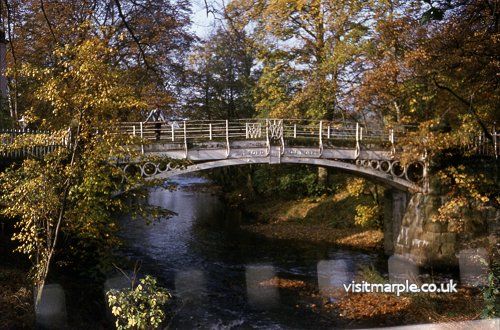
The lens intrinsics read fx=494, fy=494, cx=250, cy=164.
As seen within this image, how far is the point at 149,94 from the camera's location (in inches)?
946

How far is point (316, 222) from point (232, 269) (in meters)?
9.42

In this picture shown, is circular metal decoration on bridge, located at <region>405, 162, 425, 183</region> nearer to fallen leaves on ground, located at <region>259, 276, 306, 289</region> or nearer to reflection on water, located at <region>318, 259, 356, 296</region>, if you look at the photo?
reflection on water, located at <region>318, 259, 356, 296</region>

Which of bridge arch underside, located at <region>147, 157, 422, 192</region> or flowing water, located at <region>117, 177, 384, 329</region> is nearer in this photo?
flowing water, located at <region>117, 177, 384, 329</region>

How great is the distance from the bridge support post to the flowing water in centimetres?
117

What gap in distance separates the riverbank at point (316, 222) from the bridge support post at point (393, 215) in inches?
26.3

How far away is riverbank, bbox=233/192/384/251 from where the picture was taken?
851 inches

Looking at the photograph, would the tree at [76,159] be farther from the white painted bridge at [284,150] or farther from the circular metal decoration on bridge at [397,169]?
the circular metal decoration on bridge at [397,169]

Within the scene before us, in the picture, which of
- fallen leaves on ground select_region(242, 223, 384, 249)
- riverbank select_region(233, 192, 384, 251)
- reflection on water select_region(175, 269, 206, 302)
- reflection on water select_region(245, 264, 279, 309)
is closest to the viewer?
reflection on water select_region(245, 264, 279, 309)

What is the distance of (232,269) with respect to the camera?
16672mm

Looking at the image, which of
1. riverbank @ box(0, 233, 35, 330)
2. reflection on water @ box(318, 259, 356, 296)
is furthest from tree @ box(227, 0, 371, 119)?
riverbank @ box(0, 233, 35, 330)

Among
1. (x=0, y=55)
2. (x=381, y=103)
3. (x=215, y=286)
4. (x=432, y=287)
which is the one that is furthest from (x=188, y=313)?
(x=0, y=55)

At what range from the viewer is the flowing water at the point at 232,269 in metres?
12.3

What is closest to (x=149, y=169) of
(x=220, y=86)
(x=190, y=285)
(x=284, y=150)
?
(x=190, y=285)

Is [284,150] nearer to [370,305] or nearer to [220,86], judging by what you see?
[370,305]
